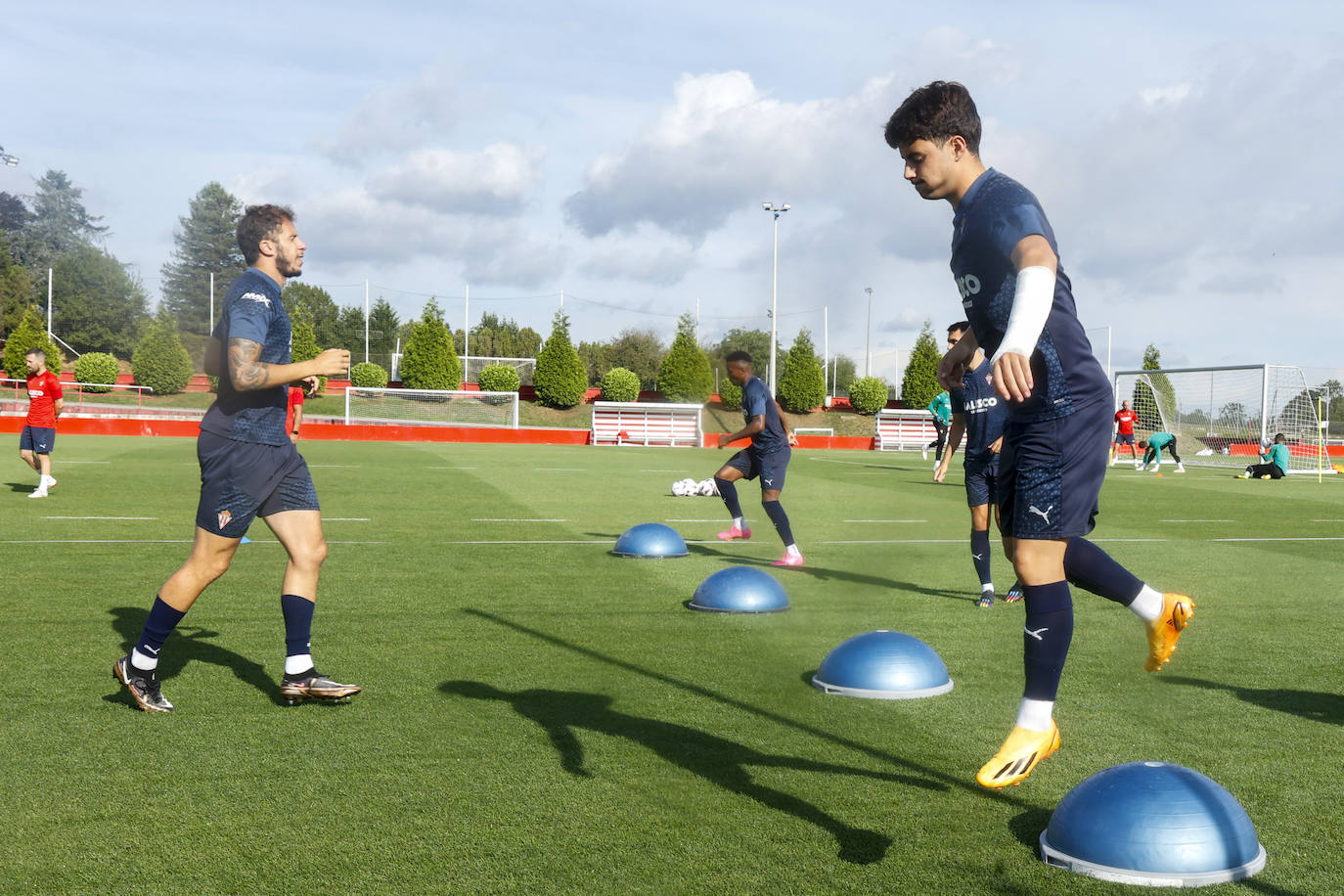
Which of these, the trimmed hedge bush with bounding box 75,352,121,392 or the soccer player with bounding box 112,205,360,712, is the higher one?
the trimmed hedge bush with bounding box 75,352,121,392

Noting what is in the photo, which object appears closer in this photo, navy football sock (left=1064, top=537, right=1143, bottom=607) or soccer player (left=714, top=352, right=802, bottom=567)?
navy football sock (left=1064, top=537, right=1143, bottom=607)

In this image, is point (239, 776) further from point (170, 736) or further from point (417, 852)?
point (417, 852)

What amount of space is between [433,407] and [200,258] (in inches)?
2747

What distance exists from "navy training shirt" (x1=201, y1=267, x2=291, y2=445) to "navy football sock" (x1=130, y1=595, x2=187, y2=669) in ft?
2.75

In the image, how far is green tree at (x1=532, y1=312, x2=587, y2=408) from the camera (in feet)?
173

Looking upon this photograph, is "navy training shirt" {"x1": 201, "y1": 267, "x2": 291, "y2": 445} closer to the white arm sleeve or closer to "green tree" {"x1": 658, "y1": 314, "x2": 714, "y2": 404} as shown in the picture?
the white arm sleeve

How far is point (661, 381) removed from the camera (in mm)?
57312

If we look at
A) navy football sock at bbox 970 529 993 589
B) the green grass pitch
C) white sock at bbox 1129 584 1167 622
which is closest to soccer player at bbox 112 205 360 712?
the green grass pitch

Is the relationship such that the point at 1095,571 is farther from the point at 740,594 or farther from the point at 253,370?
the point at 740,594

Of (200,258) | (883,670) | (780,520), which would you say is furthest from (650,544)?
(200,258)

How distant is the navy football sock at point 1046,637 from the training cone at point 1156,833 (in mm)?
350

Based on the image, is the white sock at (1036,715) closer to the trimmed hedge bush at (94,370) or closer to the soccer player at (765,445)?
the soccer player at (765,445)

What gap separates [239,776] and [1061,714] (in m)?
3.57

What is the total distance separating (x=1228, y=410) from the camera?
116 ft
